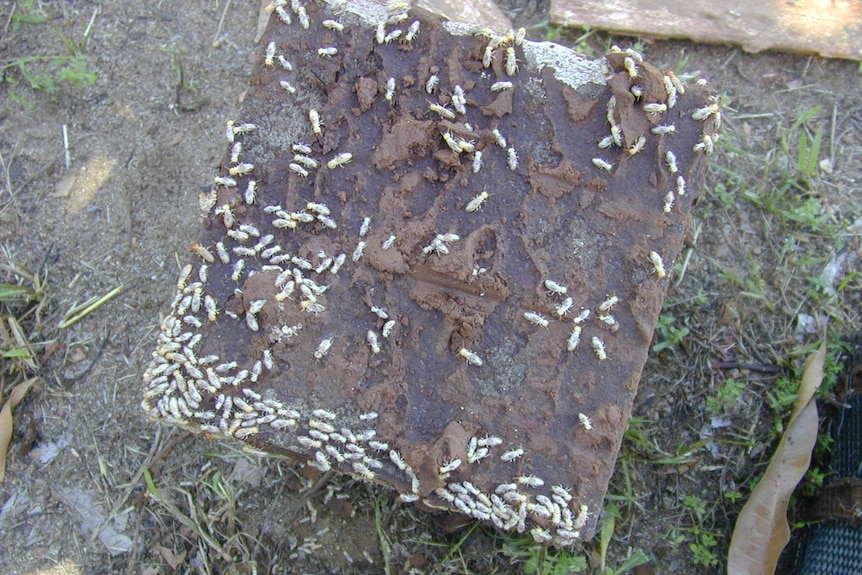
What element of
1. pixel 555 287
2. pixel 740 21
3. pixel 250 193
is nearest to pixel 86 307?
pixel 250 193

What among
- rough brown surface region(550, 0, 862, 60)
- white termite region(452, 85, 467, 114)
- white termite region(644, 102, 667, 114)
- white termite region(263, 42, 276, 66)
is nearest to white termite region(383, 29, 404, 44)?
white termite region(452, 85, 467, 114)

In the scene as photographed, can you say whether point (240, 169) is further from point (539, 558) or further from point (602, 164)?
point (539, 558)

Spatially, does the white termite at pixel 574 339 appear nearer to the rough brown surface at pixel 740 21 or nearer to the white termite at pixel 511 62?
the white termite at pixel 511 62

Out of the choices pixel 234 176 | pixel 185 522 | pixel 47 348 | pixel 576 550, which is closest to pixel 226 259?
pixel 234 176

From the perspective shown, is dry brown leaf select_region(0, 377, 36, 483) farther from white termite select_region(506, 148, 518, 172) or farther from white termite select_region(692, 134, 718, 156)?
white termite select_region(692, 134, 718, 156)

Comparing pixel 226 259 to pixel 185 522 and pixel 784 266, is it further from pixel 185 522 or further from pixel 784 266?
pixel 784 266
